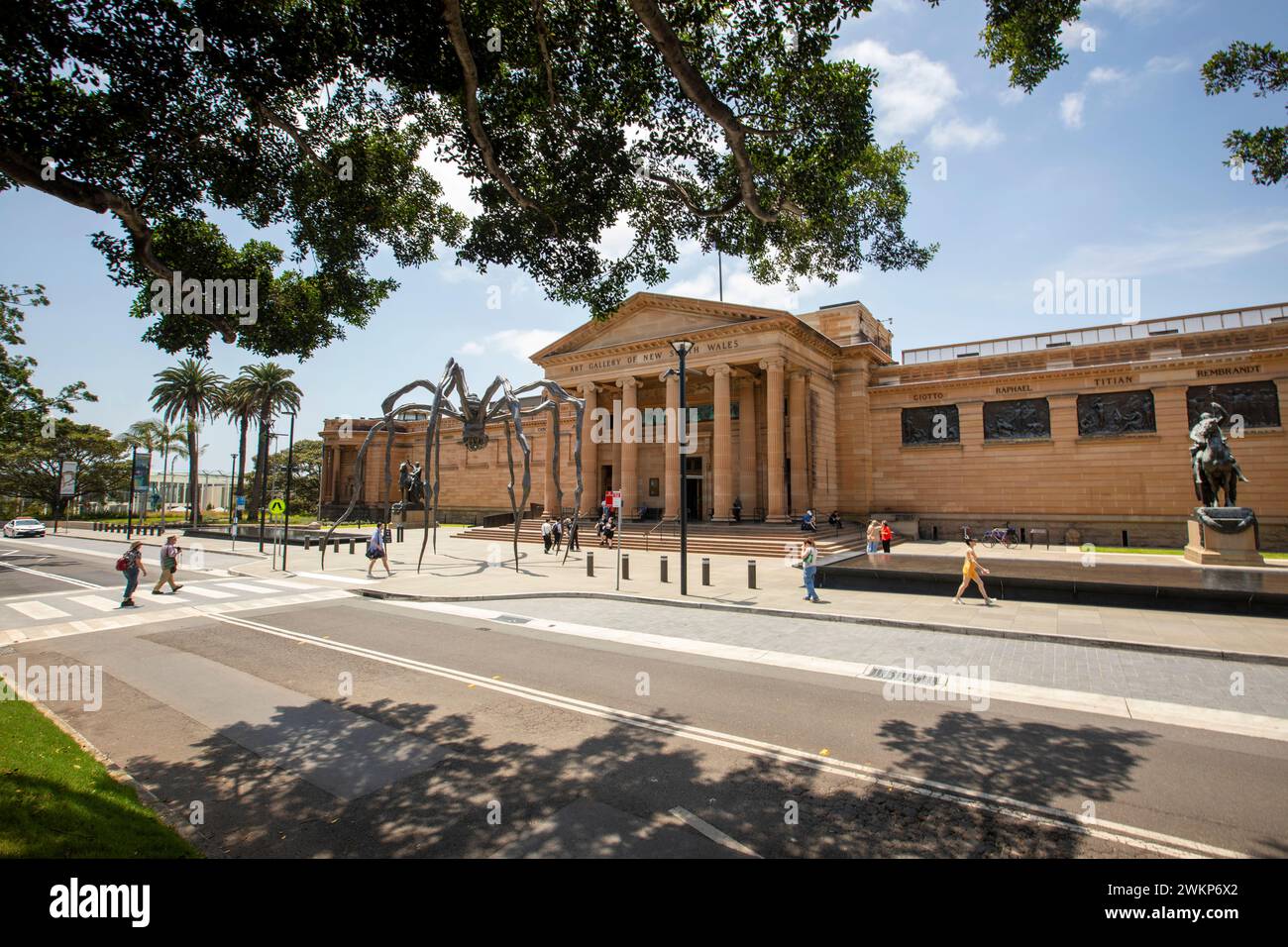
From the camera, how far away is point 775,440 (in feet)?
104

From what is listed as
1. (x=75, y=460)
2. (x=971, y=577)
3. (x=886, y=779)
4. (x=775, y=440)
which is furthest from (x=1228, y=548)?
(x=75, y=460)

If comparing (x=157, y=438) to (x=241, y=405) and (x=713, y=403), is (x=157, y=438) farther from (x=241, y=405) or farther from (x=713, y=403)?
(x=713, y=403)

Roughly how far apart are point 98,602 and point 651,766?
17216mm

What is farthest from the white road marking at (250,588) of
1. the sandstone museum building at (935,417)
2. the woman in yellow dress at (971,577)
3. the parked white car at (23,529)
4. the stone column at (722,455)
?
the parked white car at (23,529)

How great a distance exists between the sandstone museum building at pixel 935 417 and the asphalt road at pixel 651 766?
24609mm

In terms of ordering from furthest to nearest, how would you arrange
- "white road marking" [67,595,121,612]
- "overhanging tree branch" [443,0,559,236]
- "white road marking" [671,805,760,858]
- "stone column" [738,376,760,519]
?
"stone column" [738,376,760,519], "white road marking" [67,595,121,612], "overhanging tree branch" [443,0,559,236], "white road marking" [671,805,760,858]

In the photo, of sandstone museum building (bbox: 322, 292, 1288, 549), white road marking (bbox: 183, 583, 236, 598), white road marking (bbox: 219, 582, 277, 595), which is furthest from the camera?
sandstone museum building (bbox: 322, 292, 1288, 549)

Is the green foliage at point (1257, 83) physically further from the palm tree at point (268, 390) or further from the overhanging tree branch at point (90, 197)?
the palm tree at point (268, 390)

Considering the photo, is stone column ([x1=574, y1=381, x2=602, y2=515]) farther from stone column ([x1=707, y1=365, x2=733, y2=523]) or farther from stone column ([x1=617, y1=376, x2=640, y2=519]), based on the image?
stone column ([x1=707, y1=365, x2=733, y2=523])

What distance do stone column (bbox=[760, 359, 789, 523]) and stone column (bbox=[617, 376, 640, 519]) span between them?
29.2 ft

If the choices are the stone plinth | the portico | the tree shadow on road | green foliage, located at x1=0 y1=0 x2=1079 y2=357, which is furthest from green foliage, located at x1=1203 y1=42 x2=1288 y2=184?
the portico

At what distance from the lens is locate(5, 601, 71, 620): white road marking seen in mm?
13516

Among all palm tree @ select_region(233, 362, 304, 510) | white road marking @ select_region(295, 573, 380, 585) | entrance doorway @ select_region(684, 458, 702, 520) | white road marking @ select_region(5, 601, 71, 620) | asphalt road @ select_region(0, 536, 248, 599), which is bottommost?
asphalt road @ select_region(0, 536, 248, 599)

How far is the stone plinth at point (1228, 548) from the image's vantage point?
1964 centimetres
